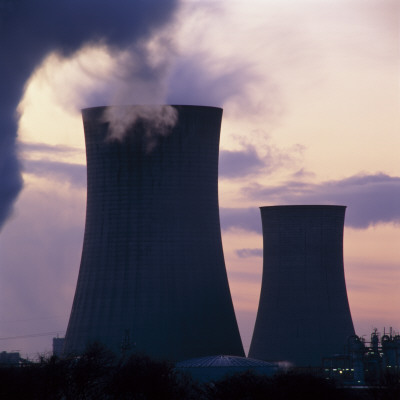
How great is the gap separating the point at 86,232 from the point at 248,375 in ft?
28.0

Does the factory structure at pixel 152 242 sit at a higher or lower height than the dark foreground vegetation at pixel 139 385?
higher

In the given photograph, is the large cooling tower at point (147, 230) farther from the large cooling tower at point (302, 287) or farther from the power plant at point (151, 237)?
the large cooling tower at point (302, 287)

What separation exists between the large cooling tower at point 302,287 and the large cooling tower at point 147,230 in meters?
12.2

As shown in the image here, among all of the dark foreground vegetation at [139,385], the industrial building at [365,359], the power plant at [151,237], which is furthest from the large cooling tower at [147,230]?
the industrial building at [365,359]

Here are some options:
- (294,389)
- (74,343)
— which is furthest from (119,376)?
(74,343)

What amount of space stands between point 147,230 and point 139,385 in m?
8.99

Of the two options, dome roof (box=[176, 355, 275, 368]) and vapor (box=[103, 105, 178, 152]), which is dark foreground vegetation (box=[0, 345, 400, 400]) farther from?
vapor (box=[103, 105, 178, 152])

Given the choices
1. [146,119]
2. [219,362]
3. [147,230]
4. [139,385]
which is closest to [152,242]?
[147,230]

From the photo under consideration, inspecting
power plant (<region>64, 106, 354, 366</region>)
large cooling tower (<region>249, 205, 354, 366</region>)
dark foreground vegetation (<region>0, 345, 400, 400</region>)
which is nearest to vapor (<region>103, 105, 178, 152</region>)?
power plant (<region>64, 106, 354, 366</region>)

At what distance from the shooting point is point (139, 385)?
107 feet

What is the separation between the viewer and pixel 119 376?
33469 millimetres

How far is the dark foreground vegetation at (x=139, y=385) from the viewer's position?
1206 inches

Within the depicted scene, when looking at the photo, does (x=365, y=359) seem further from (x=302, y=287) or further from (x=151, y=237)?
(x=151, y=237)

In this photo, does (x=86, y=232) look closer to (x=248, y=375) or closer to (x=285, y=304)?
(x=248, y=375)
